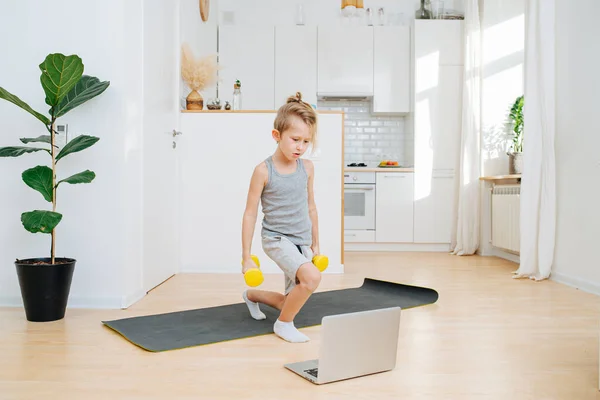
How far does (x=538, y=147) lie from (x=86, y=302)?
10.0 feet

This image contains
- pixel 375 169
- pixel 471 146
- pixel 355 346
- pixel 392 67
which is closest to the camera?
pixel 355 346

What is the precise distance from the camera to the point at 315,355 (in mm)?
2164

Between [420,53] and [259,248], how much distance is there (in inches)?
→ 116

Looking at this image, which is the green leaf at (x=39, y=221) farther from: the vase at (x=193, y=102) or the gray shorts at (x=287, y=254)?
the vase at (x=193, y=102)

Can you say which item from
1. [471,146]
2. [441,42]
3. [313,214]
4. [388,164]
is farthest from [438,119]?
[313,214]

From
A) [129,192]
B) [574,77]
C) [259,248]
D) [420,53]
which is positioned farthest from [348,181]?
[129,192]

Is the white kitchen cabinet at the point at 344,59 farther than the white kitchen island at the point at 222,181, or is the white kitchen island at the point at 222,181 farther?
the white kitchen cabinet at the point at 344,59

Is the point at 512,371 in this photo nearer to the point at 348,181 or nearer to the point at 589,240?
the point at 589,240

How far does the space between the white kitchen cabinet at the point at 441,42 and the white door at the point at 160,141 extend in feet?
9.36

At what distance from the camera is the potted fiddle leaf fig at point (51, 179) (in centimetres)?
258

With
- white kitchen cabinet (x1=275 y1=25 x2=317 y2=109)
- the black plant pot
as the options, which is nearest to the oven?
white kitchen cabinet (x1=275 y1=25 x2=317 y2=109)

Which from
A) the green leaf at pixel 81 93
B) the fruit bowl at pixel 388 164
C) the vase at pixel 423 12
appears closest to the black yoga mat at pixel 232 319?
the green leaf at pixel 81 93

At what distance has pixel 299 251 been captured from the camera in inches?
96.1

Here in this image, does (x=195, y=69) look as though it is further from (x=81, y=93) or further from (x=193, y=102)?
(x=81, y=93)
